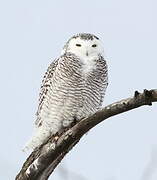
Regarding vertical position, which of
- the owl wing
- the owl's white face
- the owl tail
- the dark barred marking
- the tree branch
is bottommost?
the tree branch

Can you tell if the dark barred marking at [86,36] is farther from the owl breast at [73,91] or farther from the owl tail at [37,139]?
the owl tail at [37,139]

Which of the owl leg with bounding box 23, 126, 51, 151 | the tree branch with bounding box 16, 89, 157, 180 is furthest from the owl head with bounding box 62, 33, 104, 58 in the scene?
the tree branch with bounding box 16, 89, 157, 180

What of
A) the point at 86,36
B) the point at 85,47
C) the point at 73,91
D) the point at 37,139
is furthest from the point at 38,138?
the point at 86,36

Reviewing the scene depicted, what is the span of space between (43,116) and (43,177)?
220cm

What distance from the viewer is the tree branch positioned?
9.41ft

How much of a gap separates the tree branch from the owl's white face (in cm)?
192

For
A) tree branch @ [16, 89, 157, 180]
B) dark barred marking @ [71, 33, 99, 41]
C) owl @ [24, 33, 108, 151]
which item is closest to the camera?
tree branch @ [16, 89, 157, 180]

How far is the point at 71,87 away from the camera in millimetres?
5398

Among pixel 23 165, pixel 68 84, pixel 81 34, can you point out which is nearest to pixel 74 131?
pixel 23 165

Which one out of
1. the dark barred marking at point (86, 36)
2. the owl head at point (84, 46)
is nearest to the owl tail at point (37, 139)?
the owl head at point (84, 46)

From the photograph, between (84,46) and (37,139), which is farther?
(84,46)

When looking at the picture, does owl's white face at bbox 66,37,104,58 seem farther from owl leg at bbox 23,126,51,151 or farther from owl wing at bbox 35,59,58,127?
owl leg at bbox 23,126,51,151

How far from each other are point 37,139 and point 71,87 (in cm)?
59

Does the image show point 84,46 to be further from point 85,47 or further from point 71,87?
point 71,87
